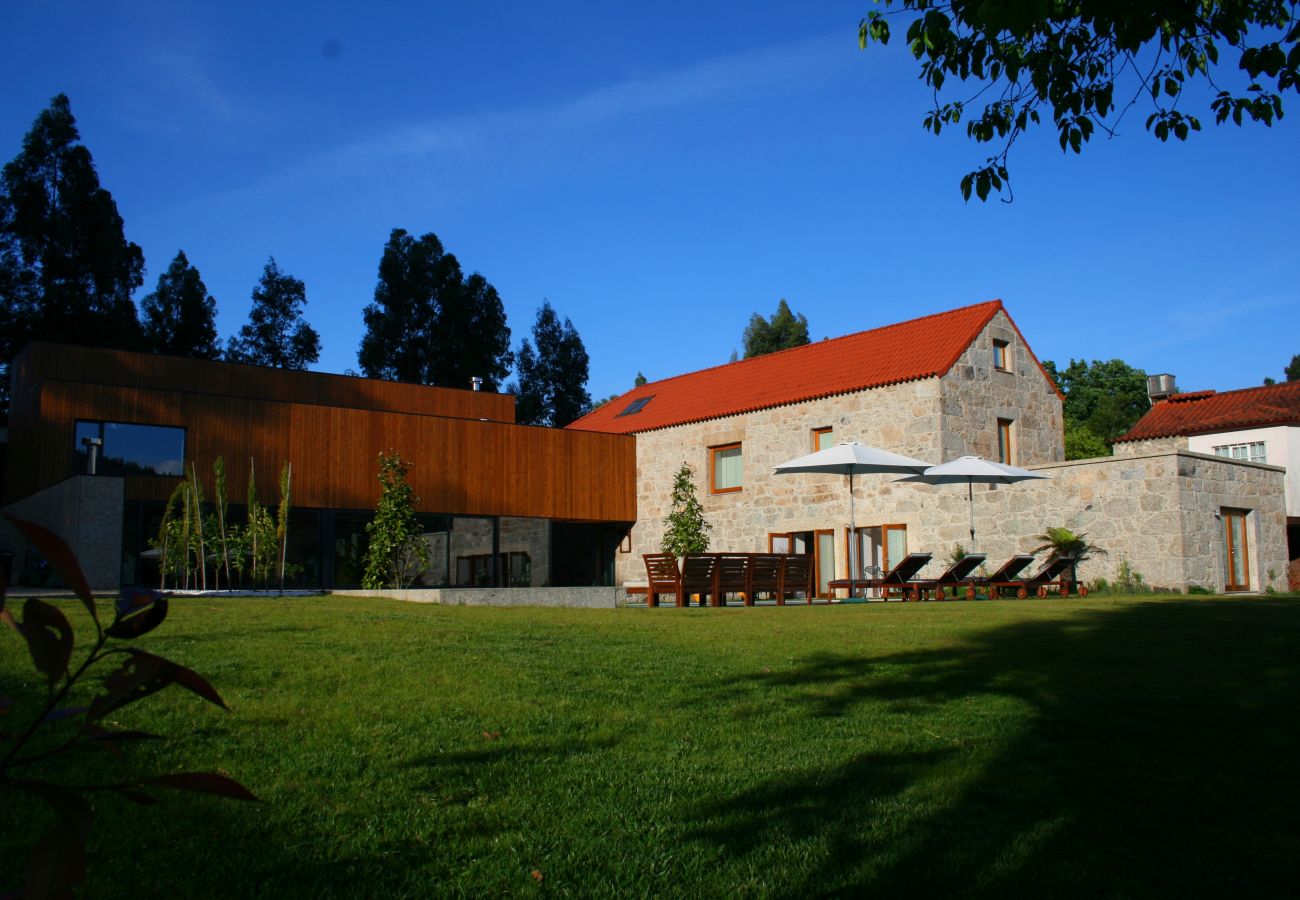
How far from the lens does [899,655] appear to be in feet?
26.9

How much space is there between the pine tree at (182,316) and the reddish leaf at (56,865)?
47469 mm

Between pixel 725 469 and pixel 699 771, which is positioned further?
pixel 725 469

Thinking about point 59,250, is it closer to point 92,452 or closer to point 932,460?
point 92,452

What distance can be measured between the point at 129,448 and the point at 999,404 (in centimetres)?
1996

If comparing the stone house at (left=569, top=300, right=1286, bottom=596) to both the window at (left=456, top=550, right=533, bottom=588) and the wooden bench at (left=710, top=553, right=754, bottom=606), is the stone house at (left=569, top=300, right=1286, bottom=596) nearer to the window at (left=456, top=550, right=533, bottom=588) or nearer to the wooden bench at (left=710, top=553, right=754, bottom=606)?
the window at (left=456, top=550, right=533, bottom=588)

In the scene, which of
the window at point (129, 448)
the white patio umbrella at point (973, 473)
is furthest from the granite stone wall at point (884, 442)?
the window at point (129, 448)

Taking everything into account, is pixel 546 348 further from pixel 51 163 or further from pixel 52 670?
pixel 52 670

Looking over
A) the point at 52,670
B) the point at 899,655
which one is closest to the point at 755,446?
the point at 899,655

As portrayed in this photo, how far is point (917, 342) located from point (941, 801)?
909 inches

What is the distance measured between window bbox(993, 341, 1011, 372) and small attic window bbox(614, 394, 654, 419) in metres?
11.6

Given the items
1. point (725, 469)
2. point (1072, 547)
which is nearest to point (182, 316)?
point (725, 469)

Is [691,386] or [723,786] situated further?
[691,386]

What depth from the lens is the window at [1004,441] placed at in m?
25.5

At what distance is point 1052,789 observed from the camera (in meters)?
4.39
